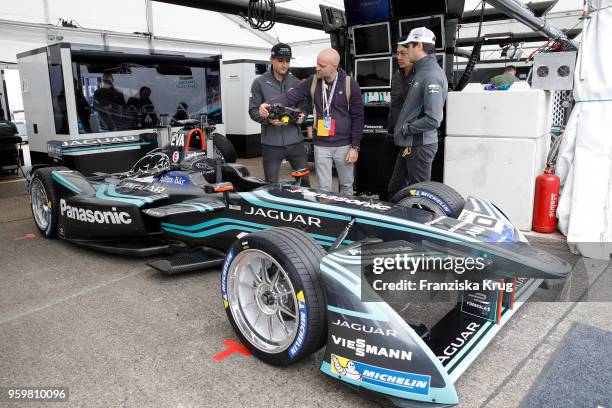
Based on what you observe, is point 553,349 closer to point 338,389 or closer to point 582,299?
point 582,299

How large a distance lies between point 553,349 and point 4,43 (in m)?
12.7

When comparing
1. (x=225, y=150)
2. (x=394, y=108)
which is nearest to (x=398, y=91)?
(x=394, y=108)

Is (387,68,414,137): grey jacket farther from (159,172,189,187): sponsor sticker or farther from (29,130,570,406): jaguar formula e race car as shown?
(159,172,189,187): sponsor sticker

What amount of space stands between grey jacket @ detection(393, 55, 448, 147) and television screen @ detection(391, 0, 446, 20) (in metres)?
1.33

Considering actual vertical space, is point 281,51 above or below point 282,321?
above

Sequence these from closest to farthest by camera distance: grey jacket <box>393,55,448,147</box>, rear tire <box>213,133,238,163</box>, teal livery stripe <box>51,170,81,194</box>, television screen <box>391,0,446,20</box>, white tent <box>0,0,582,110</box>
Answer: grey jacket <box>393,55,448,147</box> → teal livery stripe <box>51,170,81,194</box> → television screen <box>391,0,446,20</box> → rear tire <box>213,133,238,163</box> → white tent <box>0,0,582,110</box>

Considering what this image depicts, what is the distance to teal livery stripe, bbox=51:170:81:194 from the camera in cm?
447

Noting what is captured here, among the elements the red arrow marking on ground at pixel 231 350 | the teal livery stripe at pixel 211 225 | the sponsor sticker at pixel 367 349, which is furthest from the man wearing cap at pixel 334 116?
the sponsor sticker at pixel 367 349

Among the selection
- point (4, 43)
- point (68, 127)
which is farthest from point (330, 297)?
point (4, 43)

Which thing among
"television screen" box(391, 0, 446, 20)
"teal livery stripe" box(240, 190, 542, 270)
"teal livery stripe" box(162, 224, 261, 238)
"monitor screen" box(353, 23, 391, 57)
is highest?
"television screen" box(391, 0, 446, 20)

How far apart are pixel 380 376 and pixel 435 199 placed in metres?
1.60

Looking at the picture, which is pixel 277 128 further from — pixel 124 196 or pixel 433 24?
pixel 433 24

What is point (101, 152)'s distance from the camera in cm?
712

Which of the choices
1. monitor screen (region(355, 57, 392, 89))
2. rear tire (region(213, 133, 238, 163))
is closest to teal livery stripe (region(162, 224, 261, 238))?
monitor screen (region(355, 57, 392, 89))
